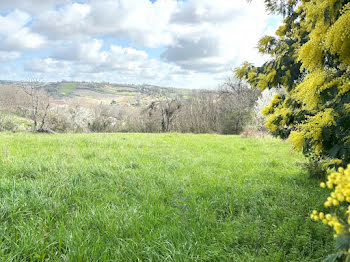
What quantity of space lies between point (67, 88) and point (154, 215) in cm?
9873

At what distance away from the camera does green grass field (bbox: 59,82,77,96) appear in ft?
274

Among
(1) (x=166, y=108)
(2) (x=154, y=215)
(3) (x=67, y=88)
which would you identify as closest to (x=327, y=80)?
(2) (x=154, y=215)

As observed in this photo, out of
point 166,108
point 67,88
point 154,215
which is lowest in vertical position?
point 154,215

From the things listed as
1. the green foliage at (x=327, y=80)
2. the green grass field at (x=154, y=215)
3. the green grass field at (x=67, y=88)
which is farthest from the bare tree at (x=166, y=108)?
the green grass field at (x=67, y=88)

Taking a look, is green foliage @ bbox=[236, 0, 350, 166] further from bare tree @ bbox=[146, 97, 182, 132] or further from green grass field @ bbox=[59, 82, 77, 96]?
green grass field @ bbox=[59, 82, 77, 96]

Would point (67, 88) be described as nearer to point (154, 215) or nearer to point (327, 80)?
point (154, 215)

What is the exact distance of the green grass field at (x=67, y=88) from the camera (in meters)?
83.4

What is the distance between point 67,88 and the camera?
298 feet

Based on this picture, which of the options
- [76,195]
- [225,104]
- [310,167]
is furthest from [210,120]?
[76,195]

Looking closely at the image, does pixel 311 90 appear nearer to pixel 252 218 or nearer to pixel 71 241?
pixel 252 218

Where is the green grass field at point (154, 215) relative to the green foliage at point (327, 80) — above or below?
below

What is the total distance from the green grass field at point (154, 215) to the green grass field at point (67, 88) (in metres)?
86.4

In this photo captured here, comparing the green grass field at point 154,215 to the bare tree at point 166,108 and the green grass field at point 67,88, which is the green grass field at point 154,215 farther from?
the green grass field at point 67,88

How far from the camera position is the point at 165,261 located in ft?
7.85
